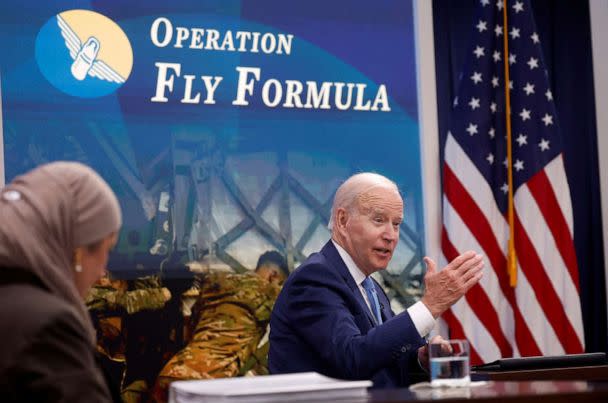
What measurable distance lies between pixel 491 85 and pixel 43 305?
432 centimetres

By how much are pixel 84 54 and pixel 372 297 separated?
2.15m

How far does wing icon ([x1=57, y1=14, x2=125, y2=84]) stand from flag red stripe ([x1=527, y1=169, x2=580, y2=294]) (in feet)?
8.07

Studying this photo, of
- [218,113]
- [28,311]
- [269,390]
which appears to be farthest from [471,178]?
[28,311]

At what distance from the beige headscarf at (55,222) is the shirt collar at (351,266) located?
1.68 m

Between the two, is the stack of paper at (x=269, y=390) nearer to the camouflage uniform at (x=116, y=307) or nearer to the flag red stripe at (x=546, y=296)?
the camouflage uniform at (x=116, y=307)

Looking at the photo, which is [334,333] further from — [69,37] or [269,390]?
[69,37]

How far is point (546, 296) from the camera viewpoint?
18.1ft

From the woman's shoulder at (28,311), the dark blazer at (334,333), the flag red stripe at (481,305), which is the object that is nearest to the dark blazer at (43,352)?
the woman's shoulder at (28,311)

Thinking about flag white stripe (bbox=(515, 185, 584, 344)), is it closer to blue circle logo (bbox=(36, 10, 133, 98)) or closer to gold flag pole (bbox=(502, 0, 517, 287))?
gold flag pole (bbox=(502, 0, 517, 287))

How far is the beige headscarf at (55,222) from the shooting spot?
182 cm

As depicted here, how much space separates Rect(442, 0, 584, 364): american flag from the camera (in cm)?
549

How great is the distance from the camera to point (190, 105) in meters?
5.09

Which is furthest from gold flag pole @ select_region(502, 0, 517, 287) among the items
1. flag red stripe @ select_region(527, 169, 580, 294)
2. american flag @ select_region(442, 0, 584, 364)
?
flag red stripe @ select_region(527, 169, 580, 294)

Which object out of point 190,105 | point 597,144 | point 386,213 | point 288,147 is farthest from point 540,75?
point 386,213
